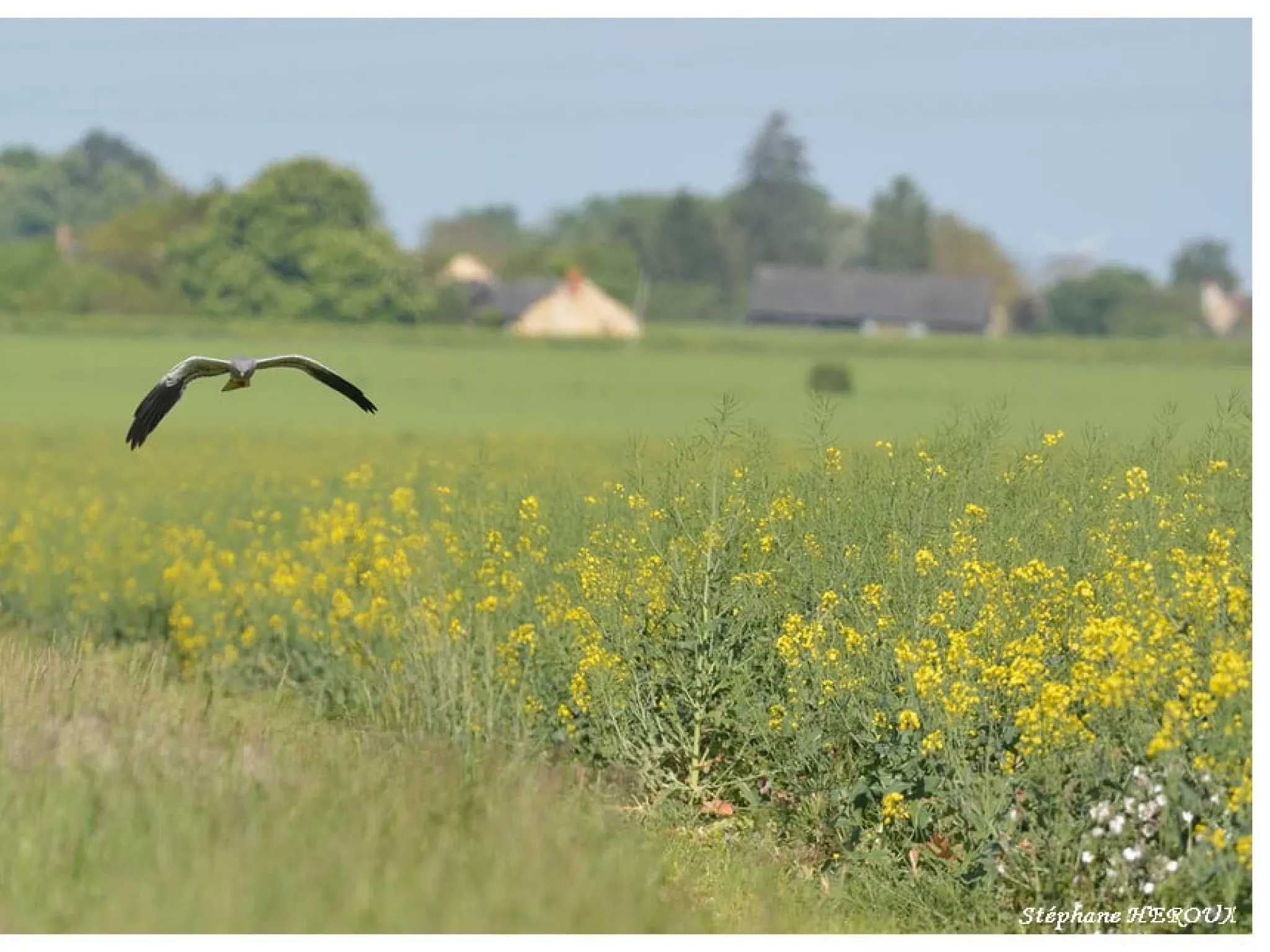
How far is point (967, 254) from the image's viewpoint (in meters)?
164

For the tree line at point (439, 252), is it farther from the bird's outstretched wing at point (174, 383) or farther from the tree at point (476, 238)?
the bird's outstretched wing at point (174, 383)

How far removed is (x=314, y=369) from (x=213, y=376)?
495 mm

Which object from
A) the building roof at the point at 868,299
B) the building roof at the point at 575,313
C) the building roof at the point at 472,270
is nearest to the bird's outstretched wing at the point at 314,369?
the building roof at the point at 575,313

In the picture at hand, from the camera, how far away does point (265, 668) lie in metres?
14.3

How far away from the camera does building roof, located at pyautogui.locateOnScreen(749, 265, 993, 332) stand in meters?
116

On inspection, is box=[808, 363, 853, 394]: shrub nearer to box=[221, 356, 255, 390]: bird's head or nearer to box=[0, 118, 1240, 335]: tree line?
box=[0, 118, 1240, 335]: tree line

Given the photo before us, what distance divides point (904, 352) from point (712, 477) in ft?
210

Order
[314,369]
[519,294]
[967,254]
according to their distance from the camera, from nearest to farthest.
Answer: [314,369]
[519,294]
[967,254]

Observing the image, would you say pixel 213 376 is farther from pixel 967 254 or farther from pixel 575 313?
pixel 967 254

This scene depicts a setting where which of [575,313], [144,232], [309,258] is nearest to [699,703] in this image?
[309,258]

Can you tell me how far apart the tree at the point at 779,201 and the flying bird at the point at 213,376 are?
135 meters

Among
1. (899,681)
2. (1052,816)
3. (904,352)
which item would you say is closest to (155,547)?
(899,681)

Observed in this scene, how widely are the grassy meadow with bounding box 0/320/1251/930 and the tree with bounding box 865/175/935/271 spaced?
444ft

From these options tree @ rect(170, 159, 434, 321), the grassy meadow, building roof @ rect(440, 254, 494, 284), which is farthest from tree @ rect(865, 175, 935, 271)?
the grassy meadow
